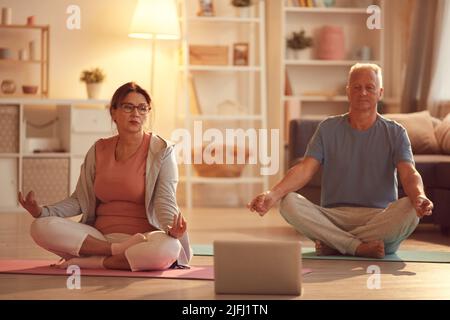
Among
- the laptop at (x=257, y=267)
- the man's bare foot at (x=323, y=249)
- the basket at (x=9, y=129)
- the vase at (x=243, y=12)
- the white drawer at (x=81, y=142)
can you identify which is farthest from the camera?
the vase at (x=243, y=12)

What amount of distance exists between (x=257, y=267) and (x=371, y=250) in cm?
115

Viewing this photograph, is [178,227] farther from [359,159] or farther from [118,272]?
[359,159]

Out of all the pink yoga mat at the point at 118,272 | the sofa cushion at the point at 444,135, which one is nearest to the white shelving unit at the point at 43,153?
the sofa cushion at the point at 444,135

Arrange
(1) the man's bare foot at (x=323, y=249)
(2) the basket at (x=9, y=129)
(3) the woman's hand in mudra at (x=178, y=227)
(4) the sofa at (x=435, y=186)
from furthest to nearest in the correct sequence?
(2) the basket at (x=9, y=129) < (4) the sofa at (x=435, y=186) < (1) the man's bare foot at (x=323, y=249) < (3) the woman's hand in mudra at (x=178, y=227)

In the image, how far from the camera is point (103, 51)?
710cm

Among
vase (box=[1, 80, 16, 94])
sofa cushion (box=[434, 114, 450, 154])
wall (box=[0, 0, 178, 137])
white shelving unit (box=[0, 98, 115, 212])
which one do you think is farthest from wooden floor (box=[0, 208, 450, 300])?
wall (box=[0, 0, 178, 137])

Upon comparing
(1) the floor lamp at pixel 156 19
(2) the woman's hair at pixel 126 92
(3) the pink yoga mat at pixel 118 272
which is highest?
(1) the floor lamp at pixel 156 19

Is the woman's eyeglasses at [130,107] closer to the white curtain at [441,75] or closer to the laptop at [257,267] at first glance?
the laptop at [257,267]

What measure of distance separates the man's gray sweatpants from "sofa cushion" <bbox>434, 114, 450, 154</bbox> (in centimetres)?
179

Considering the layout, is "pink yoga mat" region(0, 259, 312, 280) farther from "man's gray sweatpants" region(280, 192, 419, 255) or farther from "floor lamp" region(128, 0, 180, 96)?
"floor lamp" region(128, 0, 180, 96)

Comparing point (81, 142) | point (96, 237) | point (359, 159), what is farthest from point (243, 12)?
point (96, 237)

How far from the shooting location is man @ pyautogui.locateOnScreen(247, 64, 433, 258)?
3.80 m

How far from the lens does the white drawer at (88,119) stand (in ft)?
21.6

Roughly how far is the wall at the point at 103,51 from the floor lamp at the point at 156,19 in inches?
14.0
